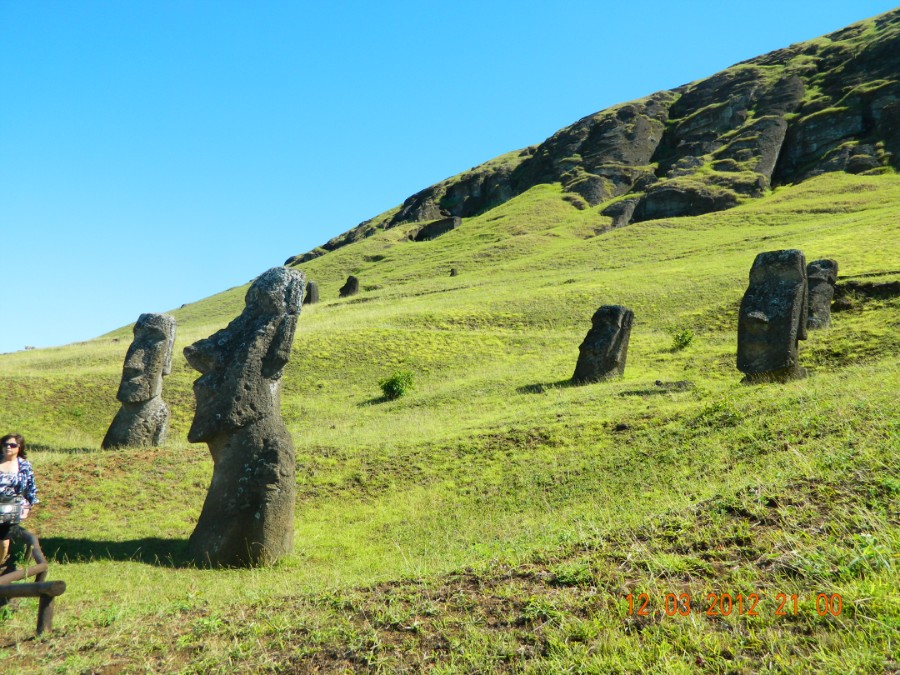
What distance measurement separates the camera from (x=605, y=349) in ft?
72.1

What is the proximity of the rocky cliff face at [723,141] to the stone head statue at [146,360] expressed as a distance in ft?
282

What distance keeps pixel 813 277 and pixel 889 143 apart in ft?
279

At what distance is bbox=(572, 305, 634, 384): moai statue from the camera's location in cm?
2198

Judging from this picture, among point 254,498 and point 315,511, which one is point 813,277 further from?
point 254,498

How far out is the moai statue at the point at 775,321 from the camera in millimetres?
16594

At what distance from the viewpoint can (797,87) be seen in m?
117

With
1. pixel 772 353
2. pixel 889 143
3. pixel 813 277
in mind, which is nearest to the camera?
pixel 772 353

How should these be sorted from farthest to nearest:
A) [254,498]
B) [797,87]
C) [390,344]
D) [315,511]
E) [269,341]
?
[797,87], [390,344], [315,511], [269,341], [254,498]

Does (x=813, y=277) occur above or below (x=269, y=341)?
below

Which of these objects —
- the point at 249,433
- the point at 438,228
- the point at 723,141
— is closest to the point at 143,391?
the point at 249,433

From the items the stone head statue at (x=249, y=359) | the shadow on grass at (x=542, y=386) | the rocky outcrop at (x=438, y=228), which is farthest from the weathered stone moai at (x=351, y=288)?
the rocky outcrop at (x=438, y=228)

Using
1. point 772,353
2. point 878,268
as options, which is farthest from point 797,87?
point 772,353

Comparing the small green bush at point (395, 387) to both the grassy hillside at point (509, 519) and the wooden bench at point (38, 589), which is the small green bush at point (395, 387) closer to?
the grassy hillside at point (509, 519)

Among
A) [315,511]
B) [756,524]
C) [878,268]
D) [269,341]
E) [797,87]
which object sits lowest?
[878,268]
